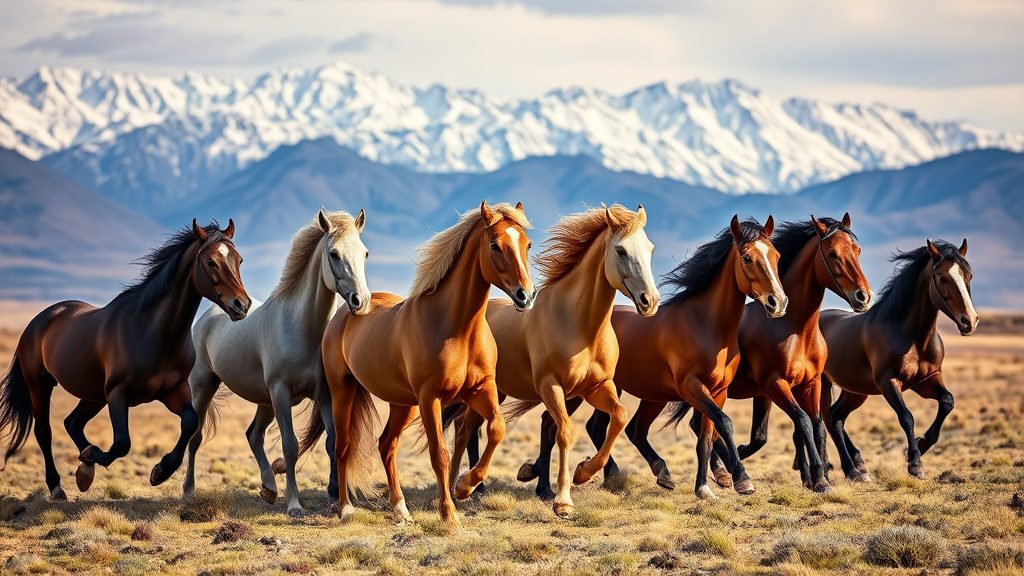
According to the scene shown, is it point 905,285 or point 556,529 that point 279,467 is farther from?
point 905,285

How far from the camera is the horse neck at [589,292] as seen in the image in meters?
10.1

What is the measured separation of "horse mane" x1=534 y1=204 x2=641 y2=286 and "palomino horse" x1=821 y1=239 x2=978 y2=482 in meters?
4.36

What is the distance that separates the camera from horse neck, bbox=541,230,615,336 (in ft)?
33.3

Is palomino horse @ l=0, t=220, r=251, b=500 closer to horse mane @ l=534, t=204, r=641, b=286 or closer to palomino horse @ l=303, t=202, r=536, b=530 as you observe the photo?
palomino horse @ l=303, t=202, r=536, b=530

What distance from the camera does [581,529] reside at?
10.2 metres

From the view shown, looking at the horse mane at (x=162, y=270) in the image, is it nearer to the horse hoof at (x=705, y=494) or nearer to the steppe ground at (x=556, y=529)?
the steppe ground at (x=556, y=529)

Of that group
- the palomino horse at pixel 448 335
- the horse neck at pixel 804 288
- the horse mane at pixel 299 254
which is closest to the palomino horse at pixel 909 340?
the horse neck at pixel 804 288

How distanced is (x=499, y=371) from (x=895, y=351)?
4.88 meters

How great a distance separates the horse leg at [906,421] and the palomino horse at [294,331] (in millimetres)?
6159

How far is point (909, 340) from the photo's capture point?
13.2 m

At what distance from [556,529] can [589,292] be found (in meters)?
2.12

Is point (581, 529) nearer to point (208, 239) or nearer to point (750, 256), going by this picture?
point (750, 256)

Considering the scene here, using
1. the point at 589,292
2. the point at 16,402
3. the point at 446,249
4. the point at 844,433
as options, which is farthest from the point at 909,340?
the point at 16,402

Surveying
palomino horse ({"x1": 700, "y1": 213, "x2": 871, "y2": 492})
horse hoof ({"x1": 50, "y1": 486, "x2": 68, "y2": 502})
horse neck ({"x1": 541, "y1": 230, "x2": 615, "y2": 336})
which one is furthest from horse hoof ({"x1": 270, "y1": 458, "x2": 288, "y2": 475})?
palomino horse ({"x1": 700, "y1": 213, "x2": 871, "y2": 492})
